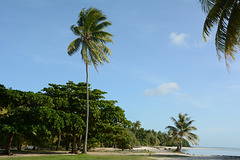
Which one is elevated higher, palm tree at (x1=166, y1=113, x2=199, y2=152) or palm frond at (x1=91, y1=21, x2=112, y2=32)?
palm frond at (x1=91, y1=21, x2=112, y2=32)

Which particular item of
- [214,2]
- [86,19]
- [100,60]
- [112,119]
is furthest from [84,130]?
[214,2]

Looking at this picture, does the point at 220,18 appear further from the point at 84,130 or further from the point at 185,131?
the point at 185,131

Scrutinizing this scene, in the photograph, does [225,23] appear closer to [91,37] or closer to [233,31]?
[233,31]

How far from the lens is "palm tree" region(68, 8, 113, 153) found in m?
24.3

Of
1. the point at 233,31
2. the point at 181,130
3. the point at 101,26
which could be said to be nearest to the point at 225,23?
the point at 233,31

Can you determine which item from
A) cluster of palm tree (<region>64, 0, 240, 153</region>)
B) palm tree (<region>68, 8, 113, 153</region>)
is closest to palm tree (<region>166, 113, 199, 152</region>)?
cluster of palm tree (<region>64, 0, 240, 153</region>)

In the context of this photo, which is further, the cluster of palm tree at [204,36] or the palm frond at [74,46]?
the palm frond at [74,46]

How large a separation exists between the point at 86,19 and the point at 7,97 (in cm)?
1204

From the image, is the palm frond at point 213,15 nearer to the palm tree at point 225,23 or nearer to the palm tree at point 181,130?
the palm tree at point 225,23

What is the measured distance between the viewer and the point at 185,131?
43688mm

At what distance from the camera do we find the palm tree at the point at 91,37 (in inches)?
958

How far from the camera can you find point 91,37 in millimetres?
25062

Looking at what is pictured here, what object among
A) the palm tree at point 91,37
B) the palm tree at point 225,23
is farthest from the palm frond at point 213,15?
the palm tree at point 91,37

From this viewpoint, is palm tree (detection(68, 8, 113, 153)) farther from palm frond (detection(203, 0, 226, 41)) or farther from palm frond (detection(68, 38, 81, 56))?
palm frond (detection(203, 0, 226, 41))
